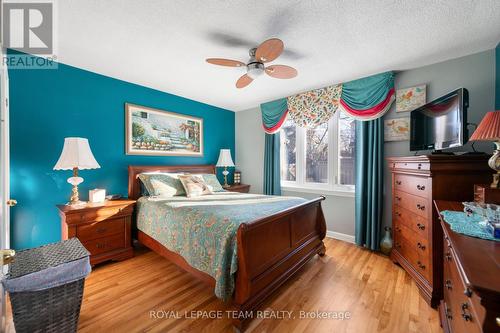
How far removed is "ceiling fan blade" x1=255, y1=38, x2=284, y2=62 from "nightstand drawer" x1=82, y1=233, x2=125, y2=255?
2623mm

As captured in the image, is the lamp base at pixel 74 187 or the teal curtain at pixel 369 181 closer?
the lamp base at pixel 74 187

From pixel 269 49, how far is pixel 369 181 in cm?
219

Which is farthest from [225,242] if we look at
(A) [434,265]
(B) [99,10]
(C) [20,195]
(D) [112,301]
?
(C) [20,195]

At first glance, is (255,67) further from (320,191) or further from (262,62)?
(320,191)

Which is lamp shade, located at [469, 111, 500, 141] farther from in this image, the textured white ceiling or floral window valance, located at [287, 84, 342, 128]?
floral window valance, located at [287, 84, 342, 128]

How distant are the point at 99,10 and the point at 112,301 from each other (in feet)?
7.94

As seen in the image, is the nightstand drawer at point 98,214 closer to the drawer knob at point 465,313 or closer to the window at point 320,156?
the window at point 320,156

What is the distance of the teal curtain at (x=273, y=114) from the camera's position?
12.0 ft

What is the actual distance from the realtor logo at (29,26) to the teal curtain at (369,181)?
3.47 meters

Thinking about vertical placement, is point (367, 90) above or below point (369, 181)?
above

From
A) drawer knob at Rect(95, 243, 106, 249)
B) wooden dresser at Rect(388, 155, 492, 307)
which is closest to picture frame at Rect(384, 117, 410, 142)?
wooden dresser at Rect(388, 155, 492, 307)

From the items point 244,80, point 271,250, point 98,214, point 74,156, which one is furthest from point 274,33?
point 98,214

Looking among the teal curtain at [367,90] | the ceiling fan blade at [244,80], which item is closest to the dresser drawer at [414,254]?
the teal curtain at [367,90]

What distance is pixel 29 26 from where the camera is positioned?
1.74 m
